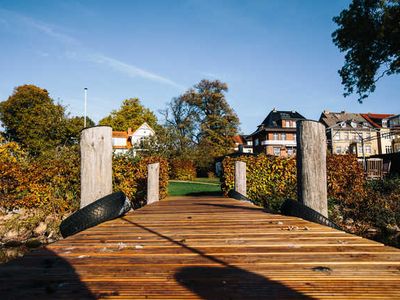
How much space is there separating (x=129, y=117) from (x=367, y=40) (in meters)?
48.6

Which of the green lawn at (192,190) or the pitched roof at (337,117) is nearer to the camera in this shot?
the green lawn at (192,190)

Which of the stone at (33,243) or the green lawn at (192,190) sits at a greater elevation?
the green lawn at (192,190)

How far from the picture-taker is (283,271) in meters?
1.60

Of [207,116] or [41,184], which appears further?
[207,116]

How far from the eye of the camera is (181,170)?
1025 inches

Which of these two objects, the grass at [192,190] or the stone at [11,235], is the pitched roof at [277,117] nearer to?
the grass at [192,190]

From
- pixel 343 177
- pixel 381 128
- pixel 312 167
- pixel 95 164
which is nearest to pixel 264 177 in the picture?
pixel 343 177

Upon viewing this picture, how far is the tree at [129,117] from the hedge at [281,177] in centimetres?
4952

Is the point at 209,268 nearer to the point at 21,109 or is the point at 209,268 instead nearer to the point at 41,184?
the point at 41,184

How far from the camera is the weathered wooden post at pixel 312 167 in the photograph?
3811 millimetres

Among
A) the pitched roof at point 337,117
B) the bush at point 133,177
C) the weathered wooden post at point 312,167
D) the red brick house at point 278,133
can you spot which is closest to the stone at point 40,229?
the bush at point 133,177

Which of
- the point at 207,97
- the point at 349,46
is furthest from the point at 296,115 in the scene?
the point at 349,46

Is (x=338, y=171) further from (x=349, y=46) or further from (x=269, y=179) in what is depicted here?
(x=349, y=46)

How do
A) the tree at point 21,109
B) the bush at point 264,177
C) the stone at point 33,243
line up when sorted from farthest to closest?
the tree at point 21,109
the bush at point 264,177
the stone at point 33,243
